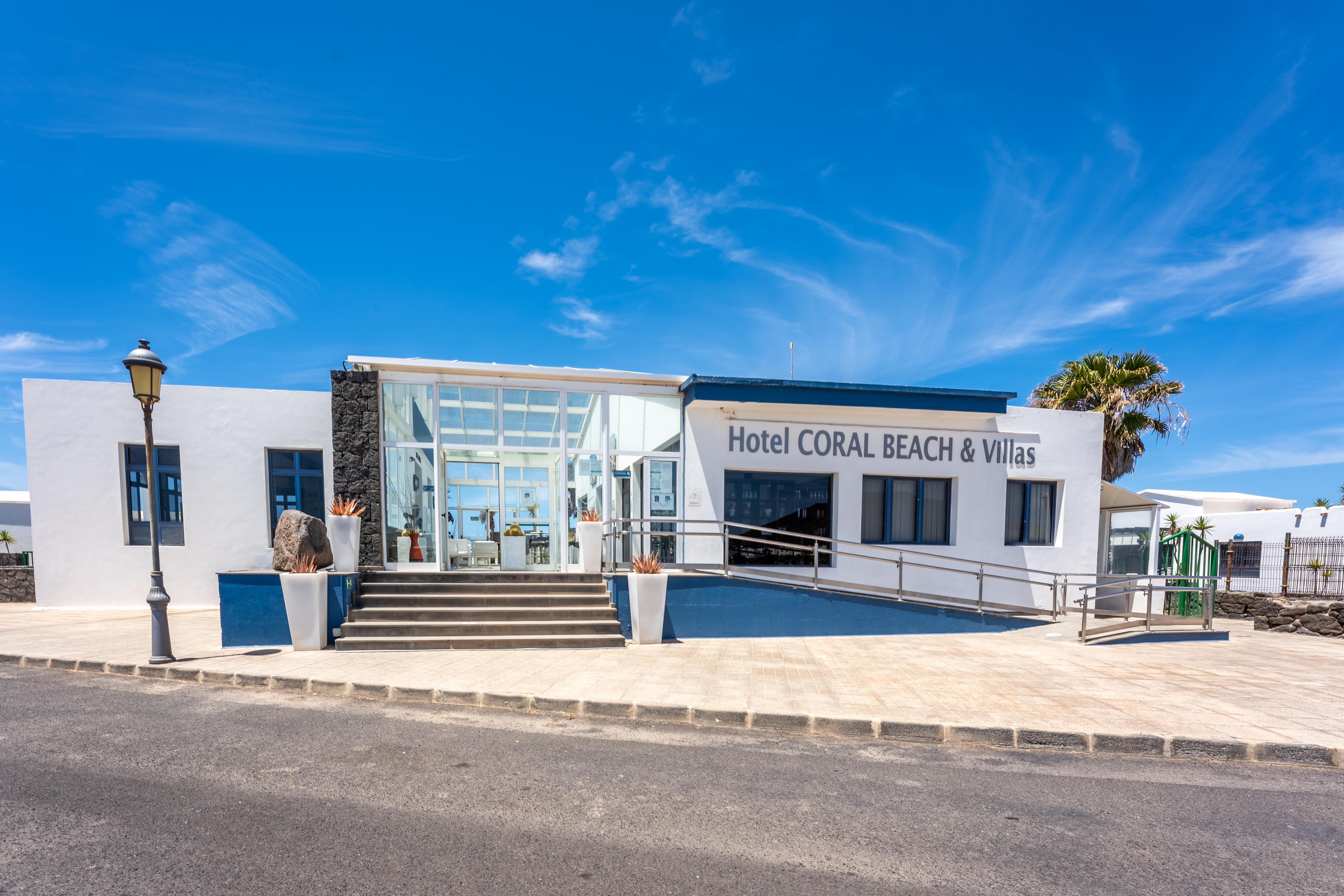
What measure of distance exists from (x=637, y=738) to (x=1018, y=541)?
1116cm

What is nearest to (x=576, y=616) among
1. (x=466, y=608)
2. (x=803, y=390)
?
Result: (x=466, y=608)

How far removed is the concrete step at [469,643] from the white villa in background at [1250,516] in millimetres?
14984

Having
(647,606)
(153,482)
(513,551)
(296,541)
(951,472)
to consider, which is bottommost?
(647,606)

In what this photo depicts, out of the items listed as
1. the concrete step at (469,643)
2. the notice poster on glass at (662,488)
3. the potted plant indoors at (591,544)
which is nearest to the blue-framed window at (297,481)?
the concrete step at (469,643)

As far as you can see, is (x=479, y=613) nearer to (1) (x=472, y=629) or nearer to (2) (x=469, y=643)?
(1) (x=472, y=629)

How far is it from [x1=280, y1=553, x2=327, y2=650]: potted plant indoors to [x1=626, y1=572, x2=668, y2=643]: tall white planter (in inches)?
174

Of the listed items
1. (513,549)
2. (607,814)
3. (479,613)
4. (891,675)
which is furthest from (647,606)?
(607,814)

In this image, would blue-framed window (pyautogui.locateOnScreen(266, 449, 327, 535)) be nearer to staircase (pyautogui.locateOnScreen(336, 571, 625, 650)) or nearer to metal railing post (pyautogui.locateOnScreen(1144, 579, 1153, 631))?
staircase (pyautogui.locateOnScreen(336, 571, 625, 650))

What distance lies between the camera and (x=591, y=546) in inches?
392

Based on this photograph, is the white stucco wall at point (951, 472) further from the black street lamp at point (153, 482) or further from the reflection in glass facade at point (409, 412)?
the black street lamp at point (153, 482)

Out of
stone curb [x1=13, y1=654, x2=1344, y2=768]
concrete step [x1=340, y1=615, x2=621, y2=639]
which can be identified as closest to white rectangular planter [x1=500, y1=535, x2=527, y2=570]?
concrete step [x1=340, y1=615, x2=621, y2=639]

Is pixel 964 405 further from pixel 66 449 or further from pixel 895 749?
pixel 66 449

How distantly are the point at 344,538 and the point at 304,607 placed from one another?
125cm

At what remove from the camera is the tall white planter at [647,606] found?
349 inches
